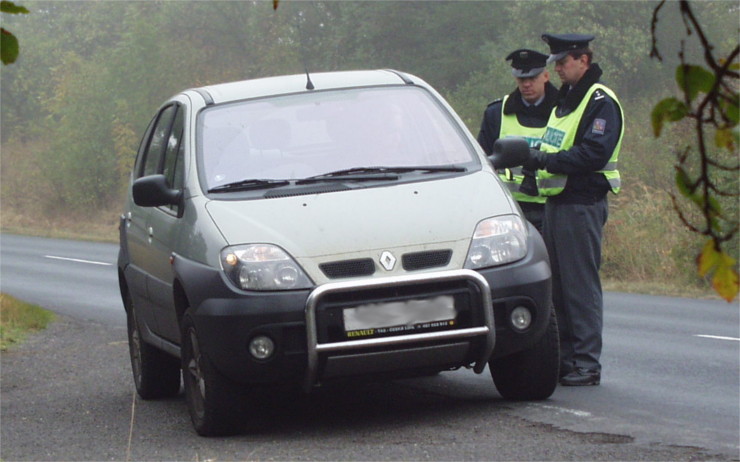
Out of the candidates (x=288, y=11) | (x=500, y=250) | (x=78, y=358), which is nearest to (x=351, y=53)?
(x=288, y=11)

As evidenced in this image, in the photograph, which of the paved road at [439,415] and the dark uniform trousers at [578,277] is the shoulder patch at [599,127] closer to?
the dark uniform trousers at [578,277]

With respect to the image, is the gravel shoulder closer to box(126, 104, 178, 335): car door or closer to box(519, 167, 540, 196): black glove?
box(126, 104, 178, 335): car door

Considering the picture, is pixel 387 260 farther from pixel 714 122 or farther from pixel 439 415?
pixel 714 122

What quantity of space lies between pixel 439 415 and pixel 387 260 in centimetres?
110

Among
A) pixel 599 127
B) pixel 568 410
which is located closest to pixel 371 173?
pixel 568 410

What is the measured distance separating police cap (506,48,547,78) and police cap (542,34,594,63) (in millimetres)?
337

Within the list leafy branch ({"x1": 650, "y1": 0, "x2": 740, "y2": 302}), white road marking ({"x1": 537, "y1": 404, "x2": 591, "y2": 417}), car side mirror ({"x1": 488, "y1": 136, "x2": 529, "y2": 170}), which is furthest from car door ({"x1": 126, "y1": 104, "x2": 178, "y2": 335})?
leafy branch ({"x1": 650, "y1": 0, "x2": 740, "y2": 302})

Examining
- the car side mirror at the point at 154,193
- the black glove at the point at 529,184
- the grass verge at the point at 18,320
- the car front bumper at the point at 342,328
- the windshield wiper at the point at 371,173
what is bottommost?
the grass verge at the point at 18,320

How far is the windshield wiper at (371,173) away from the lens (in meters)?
6.55

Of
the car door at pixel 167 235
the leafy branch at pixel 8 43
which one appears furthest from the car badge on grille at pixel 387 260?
the leafy branch at pixel 8 43

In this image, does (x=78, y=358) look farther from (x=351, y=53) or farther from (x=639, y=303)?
(x=351, y=53)

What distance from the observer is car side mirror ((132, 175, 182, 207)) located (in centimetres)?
677

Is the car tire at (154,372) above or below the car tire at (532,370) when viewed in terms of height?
below

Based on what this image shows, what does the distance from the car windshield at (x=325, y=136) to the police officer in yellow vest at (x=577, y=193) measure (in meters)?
0.92
